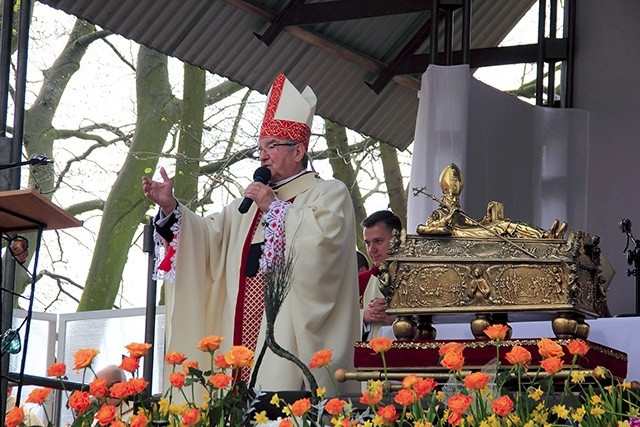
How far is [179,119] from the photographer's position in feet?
44.0

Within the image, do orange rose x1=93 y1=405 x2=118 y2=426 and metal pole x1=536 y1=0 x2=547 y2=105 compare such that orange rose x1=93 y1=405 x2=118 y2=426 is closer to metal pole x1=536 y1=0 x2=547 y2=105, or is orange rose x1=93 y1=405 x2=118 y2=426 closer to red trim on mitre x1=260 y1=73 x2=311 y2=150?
red trim on mitre x1=260 y1=73 x2=311 y2=150

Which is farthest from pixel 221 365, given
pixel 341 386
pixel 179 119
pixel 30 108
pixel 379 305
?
pixel 30 108

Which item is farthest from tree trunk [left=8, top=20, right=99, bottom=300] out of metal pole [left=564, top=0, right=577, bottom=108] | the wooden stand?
the wooden stand

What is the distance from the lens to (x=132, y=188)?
1290cm

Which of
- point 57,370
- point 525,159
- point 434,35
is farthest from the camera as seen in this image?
point 525,159

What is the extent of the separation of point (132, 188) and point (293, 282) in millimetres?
8230

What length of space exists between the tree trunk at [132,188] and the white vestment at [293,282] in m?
7.12

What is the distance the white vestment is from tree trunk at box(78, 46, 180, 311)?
712 cm

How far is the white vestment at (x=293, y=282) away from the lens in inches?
192

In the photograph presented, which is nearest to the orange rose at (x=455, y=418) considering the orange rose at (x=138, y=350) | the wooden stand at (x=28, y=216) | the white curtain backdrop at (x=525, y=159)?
the orange rose at (x=138, y=350)

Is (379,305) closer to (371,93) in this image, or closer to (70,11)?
(70,11)

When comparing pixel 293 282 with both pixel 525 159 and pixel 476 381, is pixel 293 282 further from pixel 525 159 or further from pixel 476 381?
pixel 525 159

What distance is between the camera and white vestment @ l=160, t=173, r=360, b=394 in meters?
4.88

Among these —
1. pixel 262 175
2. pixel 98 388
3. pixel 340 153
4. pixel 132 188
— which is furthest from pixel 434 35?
pixel 132 188
